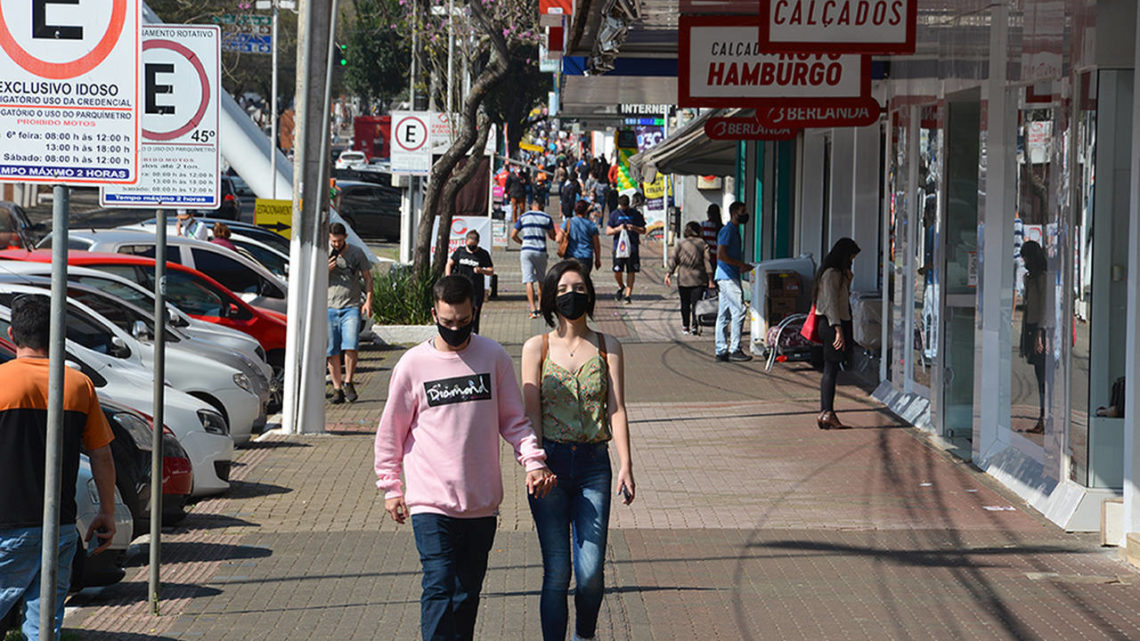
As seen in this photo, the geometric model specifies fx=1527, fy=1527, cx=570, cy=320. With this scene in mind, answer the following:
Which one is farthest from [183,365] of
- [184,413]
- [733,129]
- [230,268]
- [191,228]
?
[191,228]

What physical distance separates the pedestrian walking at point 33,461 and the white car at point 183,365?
5.84 metres

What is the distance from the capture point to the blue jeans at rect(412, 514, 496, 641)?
19.5 feet

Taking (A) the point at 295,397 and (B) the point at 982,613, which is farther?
(A) the point at 295,397

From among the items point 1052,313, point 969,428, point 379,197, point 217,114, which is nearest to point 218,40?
point 217,114

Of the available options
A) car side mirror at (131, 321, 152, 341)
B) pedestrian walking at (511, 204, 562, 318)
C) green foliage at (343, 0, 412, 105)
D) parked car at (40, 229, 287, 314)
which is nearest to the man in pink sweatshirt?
car side mirror at (131, 321, 152, 341)

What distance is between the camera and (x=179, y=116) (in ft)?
26.6

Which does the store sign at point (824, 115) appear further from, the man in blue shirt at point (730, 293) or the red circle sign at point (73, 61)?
the red circle sign at point (73, 61)

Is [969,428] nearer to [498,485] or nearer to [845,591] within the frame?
[845,591]

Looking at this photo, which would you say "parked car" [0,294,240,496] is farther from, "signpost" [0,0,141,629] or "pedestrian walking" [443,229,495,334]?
"pedestrian walking" [443,229,495,334]

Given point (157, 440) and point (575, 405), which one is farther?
point (157, 440)

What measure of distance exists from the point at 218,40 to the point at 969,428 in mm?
7622

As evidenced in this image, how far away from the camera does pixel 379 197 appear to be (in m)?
42.4

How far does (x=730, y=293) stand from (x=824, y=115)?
4691 millimetres

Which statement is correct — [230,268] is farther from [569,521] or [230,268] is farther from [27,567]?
[569,521]
